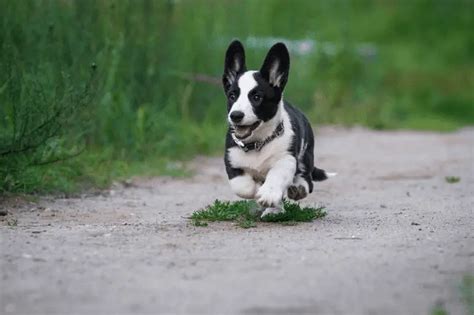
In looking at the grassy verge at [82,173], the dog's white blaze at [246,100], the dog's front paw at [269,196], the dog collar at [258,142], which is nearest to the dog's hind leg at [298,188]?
the dog collar at [258,142]

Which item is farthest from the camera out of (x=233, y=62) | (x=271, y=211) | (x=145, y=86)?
(x=145, y=86)

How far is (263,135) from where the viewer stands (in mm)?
7422

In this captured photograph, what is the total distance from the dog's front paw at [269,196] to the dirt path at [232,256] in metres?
0.17

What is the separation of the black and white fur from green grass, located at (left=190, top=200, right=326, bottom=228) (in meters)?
0.07

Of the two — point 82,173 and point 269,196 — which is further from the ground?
point 269,196

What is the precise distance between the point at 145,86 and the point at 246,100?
15.1 feet

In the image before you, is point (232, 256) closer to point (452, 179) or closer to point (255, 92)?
point (255, 92)

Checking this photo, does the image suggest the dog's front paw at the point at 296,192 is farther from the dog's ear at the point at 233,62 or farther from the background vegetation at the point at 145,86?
the background vegetation at the point at 145,86

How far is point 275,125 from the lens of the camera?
293 inches

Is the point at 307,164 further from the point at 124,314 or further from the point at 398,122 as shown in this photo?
the point at 398,122

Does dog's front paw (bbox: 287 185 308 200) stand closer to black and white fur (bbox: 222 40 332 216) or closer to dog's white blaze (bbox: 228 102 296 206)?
black and white fur (bbox: 222 40 332 216)

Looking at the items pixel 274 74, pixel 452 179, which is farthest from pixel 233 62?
pixel 452 179

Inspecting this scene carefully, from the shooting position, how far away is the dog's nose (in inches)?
280

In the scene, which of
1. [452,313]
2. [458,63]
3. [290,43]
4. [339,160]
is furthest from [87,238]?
[458,63]
